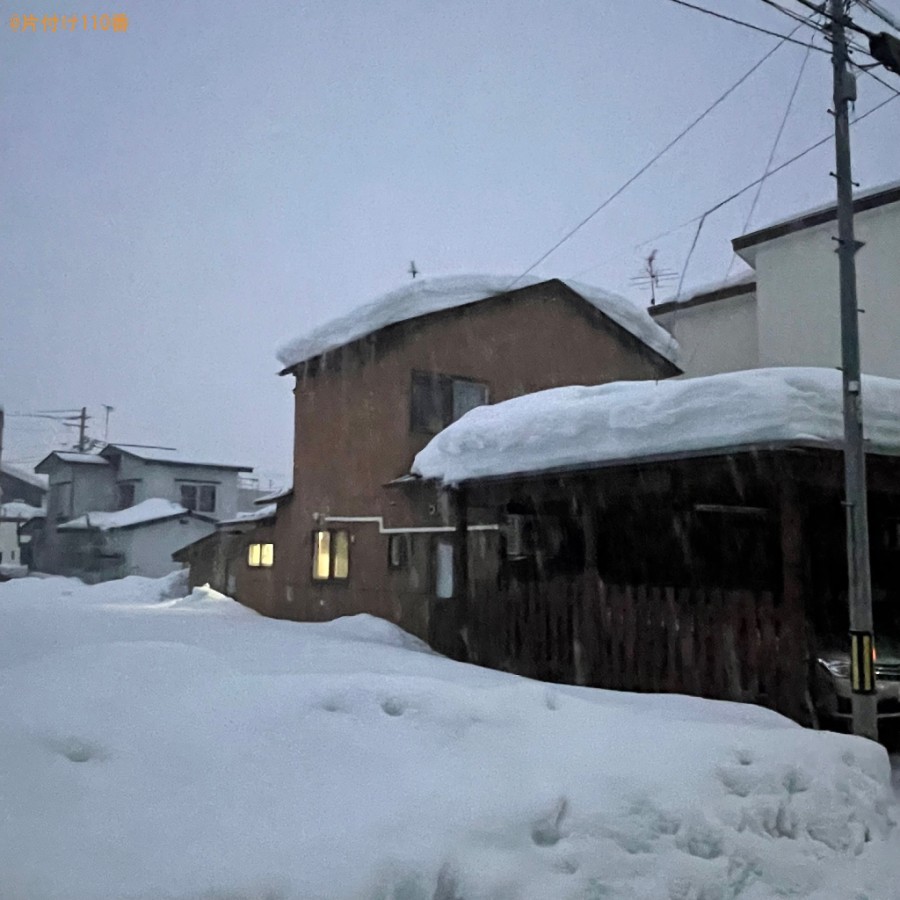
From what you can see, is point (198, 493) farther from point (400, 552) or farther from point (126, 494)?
point (400, 552)

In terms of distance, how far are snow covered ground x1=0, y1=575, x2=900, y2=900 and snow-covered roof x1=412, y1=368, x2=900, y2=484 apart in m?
3.01

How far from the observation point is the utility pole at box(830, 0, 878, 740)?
279 inches

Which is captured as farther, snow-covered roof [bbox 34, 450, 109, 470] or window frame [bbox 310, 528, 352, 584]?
snow-covered roof [bbox 34, 450, 109, 470]

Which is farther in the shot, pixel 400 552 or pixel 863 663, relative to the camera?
pixel 400 552

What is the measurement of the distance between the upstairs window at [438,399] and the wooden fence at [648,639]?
570 centimetres

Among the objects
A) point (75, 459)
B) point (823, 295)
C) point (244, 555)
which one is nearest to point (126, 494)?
point (75, 459)

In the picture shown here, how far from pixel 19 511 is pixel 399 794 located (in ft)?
152

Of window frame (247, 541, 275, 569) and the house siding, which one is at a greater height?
the house siding

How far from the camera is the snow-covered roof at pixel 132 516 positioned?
115 ft

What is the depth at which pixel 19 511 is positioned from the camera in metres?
45.0

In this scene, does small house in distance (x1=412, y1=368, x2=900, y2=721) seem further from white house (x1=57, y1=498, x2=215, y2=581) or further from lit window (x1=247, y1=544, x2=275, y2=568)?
white house (x1=57, y1=498, x2=215, y2=581)

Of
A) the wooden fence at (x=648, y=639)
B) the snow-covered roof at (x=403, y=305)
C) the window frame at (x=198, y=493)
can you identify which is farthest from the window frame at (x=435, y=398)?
the window frame at (x=198, y=493)

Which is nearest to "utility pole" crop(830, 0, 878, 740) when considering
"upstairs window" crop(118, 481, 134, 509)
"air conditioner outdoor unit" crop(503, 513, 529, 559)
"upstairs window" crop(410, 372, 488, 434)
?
"air conditioner outdoor unit" crop(503, 513, 529, 559)

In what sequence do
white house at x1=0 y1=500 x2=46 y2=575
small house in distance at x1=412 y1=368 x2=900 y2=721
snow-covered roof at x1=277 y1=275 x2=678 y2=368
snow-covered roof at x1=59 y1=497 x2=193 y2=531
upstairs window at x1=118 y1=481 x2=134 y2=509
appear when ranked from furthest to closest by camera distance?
white house at x1=0 y1=500 x2=46 y2=575
upstairs window at x1=118 y1=481 x2=134 y2=509
snow-covered roof at x1=59 y1=497 x2=193 y2=531
snow-covered roof at x1=277 y1=275 x2=678 y2=368
small house in distance at x1=412 y1=368 x2=900 y2=721
